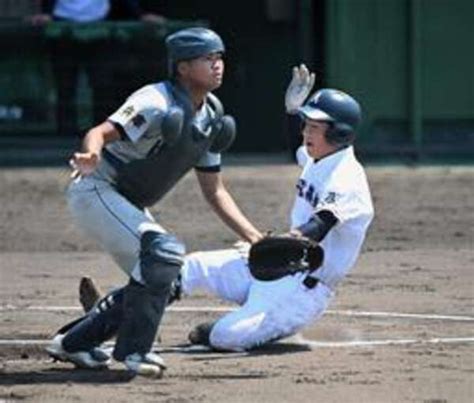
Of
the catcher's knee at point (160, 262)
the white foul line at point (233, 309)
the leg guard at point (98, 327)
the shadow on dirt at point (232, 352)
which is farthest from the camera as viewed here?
the white foul line at point (233, 309)

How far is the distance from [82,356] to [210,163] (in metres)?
1.19

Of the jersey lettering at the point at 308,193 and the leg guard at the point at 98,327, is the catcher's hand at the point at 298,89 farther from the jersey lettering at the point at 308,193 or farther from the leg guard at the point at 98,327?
the leg guard at the point at 98,327

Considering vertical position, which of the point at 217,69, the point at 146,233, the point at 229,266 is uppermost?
the point at 217,69

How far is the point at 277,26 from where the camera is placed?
19.0 meters

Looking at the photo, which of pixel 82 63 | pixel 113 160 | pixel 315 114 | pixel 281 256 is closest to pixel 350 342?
pixel 281 256

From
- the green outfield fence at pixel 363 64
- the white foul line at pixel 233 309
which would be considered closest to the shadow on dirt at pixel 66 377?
the white foul line at pixel 233 309

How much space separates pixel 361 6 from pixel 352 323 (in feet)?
32.6

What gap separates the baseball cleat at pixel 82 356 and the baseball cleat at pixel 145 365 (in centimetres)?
27

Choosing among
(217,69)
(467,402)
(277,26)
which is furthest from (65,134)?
(467,402)

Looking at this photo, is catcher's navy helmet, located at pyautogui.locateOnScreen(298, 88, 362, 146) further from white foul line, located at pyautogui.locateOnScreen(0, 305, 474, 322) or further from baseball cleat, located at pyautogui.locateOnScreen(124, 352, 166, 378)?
baseball cleat, located at pyautogui.locateOnScreen(124, 352, 166, 378)

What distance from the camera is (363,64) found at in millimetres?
18609

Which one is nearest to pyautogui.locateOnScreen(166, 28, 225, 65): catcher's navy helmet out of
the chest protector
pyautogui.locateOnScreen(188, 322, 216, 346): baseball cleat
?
the chest protector

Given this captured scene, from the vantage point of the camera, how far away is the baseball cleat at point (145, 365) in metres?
7.22

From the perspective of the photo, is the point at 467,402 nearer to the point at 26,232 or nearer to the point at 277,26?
the point at 26,232
